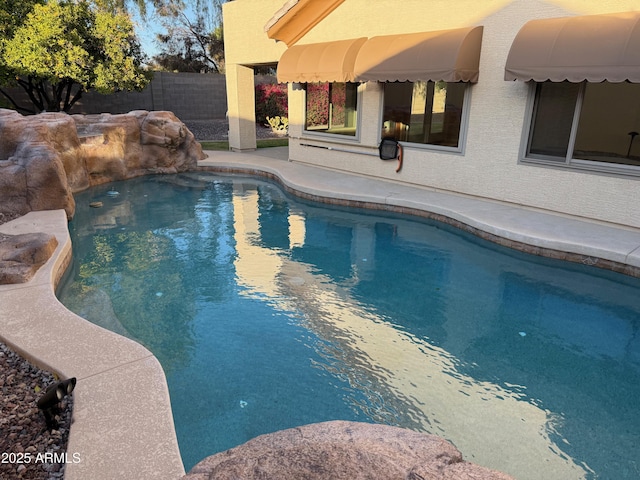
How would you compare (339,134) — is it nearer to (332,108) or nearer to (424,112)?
(332,108)

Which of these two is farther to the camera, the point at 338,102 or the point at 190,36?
the point at 190,36

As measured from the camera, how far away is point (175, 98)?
88.9 feet

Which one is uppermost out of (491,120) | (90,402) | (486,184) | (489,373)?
(491,120)

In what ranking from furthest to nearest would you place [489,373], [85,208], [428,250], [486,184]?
[85,208]
[486,184]
[428,250]
[489,373]

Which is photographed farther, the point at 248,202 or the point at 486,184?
the point at 248,202

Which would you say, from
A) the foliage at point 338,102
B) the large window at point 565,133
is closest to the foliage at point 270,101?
the foliage at point 338,102

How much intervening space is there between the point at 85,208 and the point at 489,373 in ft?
35.3

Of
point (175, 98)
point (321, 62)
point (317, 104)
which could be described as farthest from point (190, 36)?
point (321, 62)

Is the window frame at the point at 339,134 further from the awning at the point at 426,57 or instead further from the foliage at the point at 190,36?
the foliage at the point at 190,36

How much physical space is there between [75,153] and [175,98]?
50.4 feet

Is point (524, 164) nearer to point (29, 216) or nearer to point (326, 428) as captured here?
point (326, 428)

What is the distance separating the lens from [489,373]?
5406 millimetres

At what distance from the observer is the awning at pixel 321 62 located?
41.1 feet

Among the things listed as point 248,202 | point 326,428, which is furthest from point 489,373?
point 248,202
